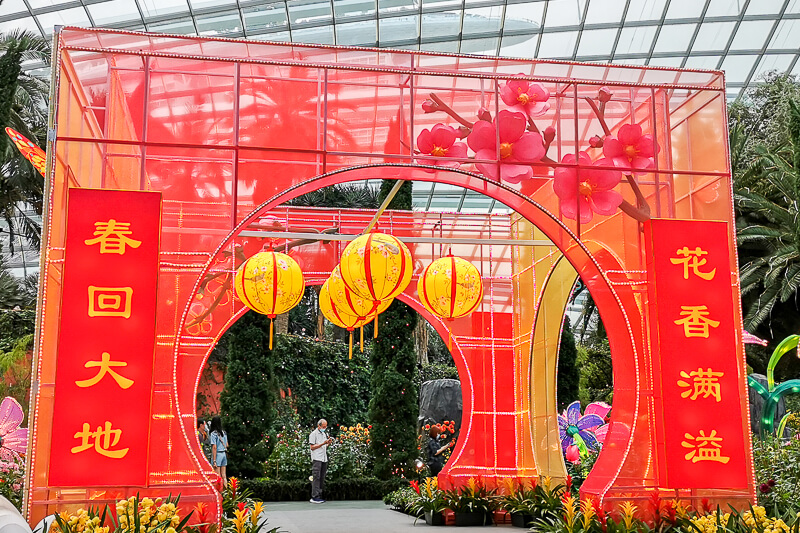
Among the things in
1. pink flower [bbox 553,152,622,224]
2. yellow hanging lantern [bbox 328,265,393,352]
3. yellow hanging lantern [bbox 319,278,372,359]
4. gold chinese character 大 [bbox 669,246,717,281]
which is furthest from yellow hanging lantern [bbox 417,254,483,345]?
gold chinese character 大 [bbox 669,246,717,281]

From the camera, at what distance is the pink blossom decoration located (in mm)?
Answer: 6289

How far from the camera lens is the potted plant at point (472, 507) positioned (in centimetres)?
897

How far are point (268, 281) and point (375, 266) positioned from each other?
4.77 ft

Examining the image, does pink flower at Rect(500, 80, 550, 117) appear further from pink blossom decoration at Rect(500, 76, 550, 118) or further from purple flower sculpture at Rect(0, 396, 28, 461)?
purple flower sculpture at Rect(0, 396, 28, 461)

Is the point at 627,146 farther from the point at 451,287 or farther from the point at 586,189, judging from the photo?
the point at 451,287

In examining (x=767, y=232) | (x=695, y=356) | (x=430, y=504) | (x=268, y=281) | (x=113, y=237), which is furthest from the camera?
(x=767, y=232)

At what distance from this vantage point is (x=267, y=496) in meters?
13.1

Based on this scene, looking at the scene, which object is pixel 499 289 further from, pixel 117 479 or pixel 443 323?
pixel 117 479

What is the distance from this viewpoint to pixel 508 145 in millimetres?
6219

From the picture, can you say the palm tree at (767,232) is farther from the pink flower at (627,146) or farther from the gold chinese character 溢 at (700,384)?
the gold chinese character 溢 at (700,384)

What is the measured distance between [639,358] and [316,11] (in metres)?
12.1

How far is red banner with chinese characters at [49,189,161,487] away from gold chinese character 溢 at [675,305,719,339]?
150 inches

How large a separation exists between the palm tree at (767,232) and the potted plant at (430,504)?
28.6ft

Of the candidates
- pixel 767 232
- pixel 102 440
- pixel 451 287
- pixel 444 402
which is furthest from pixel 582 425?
pixel 102 440
